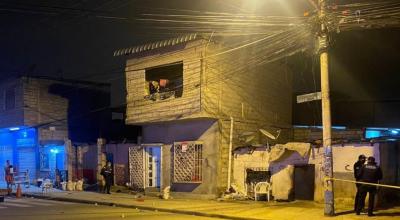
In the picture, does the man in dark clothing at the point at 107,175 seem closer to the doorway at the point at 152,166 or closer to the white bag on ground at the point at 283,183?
the doorway at the point at 152,166

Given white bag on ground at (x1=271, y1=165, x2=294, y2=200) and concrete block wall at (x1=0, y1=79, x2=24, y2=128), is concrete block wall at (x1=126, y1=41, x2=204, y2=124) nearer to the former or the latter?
white bag on ground at (x1=271, y1=165, x2=294, y2=200)

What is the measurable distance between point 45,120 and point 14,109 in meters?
2.15

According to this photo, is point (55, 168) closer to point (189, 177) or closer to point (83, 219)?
point (189, 177)

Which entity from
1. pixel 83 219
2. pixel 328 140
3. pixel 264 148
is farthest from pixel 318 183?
pixel 83 219

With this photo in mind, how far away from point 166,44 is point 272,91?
606 centimetres

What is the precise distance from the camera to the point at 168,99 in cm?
2391

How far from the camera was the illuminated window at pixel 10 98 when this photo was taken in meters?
34.4

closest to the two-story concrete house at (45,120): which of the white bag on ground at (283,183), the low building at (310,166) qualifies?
the low building at (310,166)

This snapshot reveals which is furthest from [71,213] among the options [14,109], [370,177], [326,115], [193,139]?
[14,109]

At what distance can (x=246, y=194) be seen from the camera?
2217 cm

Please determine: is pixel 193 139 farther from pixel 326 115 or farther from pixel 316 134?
pixel 326 115

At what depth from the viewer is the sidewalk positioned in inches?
623

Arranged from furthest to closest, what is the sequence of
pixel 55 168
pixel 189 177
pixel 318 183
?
pixel 55 168
pixel 189 177
pixel 318 183

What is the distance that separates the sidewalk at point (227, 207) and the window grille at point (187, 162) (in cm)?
144
